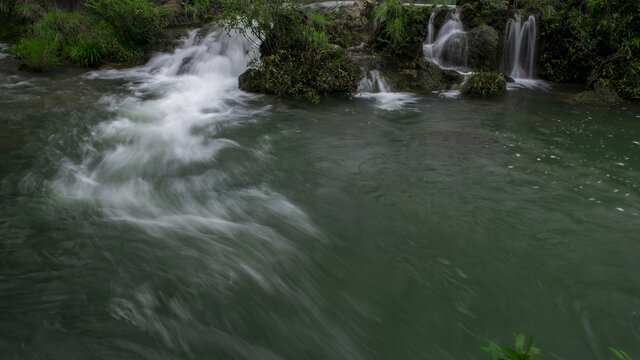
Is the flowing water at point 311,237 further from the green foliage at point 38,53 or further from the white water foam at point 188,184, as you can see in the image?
the green foliage at point 38,53

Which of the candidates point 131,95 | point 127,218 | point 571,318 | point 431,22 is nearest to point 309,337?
point 571,318

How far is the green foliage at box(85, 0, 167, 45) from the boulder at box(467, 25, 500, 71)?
1007cm

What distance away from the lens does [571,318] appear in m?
2.95

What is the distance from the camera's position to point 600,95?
9.52 m

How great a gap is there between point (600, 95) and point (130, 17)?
13.5 m

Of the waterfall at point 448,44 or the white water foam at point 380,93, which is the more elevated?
the waterfall at point 448,44

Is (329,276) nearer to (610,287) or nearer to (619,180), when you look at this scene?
(610,287)

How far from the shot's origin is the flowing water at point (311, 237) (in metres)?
2.72

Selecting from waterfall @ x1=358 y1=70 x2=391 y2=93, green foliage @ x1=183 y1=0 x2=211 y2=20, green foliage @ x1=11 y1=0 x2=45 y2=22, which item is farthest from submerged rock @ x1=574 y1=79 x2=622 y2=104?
green foliage @ x1=11 y1=0 x2=45 y2=22

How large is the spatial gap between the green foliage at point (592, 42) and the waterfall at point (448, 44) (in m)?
2.27

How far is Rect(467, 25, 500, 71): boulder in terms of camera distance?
11133 millimetres

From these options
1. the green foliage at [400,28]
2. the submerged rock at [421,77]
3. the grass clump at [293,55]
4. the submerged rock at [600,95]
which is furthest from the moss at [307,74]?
the submerged rock at [600,95]

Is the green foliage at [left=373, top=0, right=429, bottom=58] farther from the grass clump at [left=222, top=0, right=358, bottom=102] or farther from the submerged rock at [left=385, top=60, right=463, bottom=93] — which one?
the grass clump at [left=222, top=0, right=358, bottom=102]

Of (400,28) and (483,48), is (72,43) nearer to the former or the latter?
(400,28)
